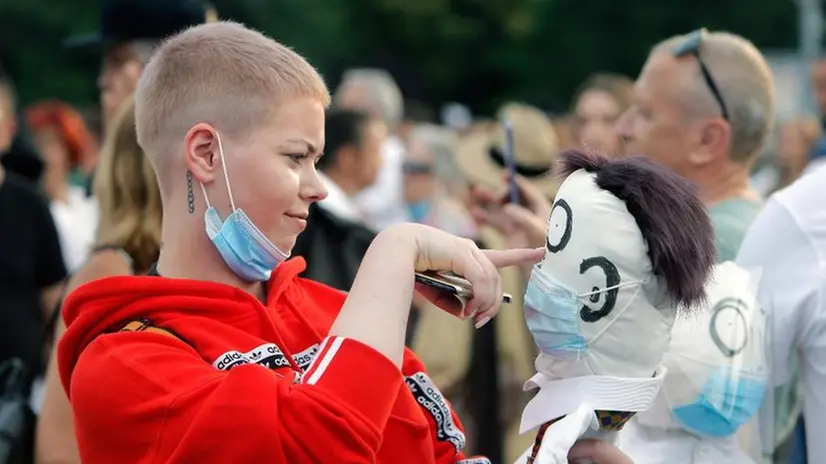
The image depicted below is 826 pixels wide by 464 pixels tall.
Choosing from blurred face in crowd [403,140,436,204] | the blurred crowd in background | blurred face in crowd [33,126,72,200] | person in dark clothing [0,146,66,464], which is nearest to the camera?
the blurred crowd in background

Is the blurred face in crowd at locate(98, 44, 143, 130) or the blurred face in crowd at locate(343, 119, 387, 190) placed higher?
the blurred face in crowd at locate(98, 44, 143, 130)

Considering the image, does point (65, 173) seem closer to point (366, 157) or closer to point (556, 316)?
point (366, 157)

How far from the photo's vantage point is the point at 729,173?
4.26 m

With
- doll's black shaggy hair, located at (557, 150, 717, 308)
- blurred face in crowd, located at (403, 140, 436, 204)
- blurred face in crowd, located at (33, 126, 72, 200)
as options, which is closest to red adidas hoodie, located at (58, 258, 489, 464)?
doll's black shaggy hair, located at (557, 150, 717, 308)

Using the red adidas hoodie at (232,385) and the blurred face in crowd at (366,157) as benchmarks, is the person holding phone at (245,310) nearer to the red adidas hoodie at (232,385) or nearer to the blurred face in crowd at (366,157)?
the red adidas hoodie at (232,385)

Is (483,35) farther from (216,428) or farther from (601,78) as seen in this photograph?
(216,428)

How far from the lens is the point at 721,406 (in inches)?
127

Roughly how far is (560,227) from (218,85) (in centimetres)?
70

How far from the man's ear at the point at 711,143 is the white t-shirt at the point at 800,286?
0.56m

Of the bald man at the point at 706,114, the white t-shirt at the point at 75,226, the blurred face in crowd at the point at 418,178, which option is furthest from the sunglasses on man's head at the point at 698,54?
the blurred face in crowd at the point at 418,178

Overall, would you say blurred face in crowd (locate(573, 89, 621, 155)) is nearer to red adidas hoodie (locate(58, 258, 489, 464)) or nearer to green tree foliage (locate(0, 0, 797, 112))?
red adidas hoodie (locate(58, 258, 489, 464))

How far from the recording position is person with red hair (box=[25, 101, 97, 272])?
805 cm

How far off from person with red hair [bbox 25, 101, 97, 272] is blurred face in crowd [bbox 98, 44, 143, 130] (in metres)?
2.97

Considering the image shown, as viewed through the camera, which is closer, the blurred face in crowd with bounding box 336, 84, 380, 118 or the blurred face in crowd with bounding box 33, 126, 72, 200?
the blurred face in crowd with bounding box 33, 126, 72, 200
